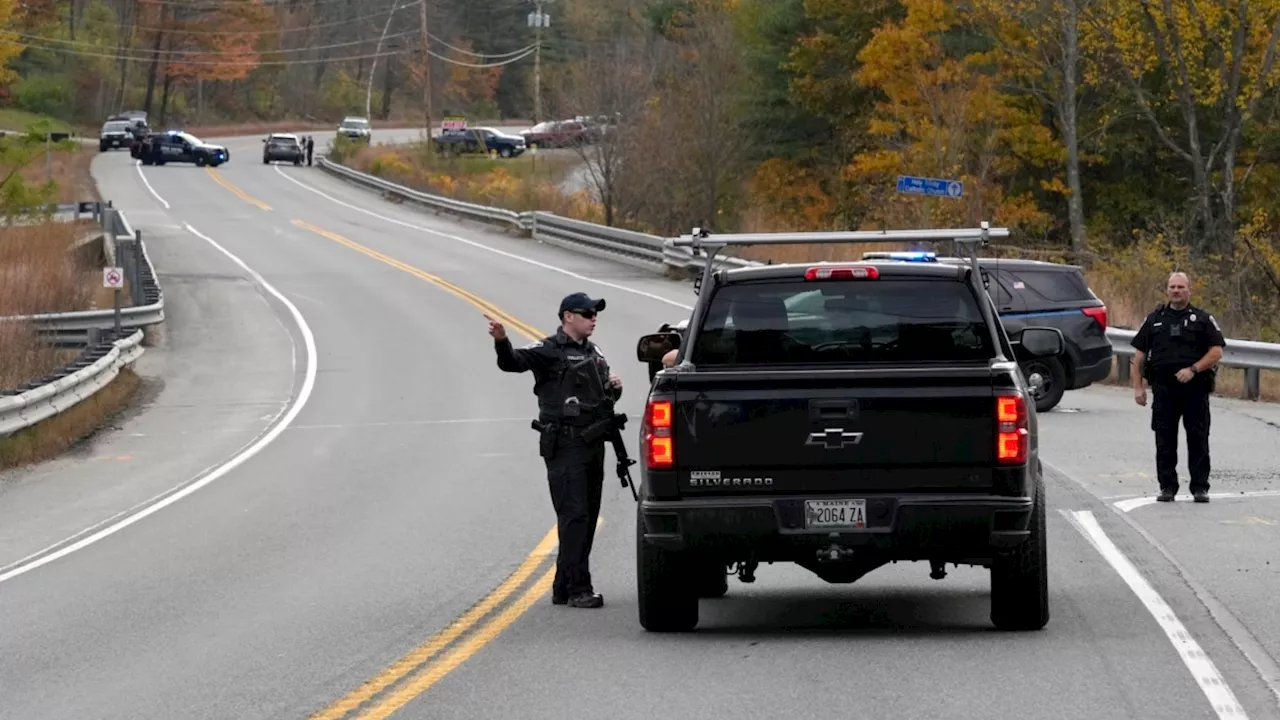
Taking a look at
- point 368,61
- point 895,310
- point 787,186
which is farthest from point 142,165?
point 895,310

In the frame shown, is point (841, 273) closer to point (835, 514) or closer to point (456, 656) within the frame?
point (835, 514)

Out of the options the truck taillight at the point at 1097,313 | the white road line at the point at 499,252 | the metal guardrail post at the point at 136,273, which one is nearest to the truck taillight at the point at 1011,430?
the truck taillight at the point at 1097,313

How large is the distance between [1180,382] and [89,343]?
16.5 meters

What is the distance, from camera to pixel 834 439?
8.64m

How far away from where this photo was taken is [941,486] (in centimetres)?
865

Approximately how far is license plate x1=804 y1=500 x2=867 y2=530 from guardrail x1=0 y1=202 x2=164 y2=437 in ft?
40.5

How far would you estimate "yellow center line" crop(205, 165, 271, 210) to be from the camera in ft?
209

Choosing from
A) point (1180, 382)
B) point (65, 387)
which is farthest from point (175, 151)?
point (1180, 382)

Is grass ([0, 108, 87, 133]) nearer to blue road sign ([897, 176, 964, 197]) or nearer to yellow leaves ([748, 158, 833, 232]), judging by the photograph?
yellow leaves ([748, 158, 833, 232])

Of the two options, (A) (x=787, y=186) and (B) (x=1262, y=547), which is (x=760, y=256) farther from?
(B) (x=1262, y=547)

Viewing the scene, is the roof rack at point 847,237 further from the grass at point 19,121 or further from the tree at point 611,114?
the grass at point 19,121

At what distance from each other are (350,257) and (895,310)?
37609 mm

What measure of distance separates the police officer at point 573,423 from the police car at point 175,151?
75.2m

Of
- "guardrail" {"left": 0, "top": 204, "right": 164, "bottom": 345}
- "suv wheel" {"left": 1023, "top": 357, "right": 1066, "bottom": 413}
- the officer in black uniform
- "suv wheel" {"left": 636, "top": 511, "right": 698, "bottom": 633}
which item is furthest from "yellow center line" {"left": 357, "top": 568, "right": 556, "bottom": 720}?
"guardrail" {"left": 0, "top": 204, "right": 164, "bottom": 345}
